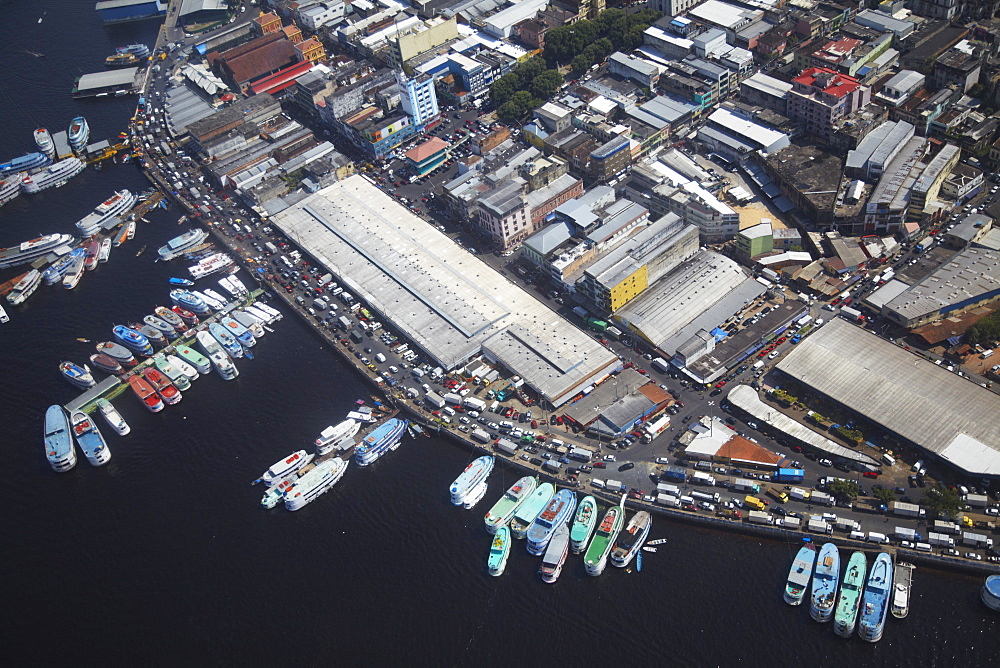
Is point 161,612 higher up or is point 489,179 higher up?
point 489,179

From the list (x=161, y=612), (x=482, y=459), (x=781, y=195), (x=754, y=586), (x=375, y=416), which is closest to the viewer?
(x=754, y=586)

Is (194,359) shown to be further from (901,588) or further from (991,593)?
(991,593)

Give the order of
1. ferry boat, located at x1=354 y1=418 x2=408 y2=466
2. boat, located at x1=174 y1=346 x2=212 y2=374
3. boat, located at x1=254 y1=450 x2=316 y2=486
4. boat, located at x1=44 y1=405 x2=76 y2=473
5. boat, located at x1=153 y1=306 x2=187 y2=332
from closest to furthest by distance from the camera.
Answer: boat, located at x1=254 y1=450 x2=316 y2=486 < ferry boat, located at x1=354 y1=418 x2=408 y2=466 < boat, located at x1=44 y1=405 x2=76 y2=473 < boat, located at x1=174 y1=346 x2=212 y2=374 < boat, located at x1=153 y1=306 x2=187 y2=332

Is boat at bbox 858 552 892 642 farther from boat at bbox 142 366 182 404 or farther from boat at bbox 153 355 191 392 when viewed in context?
boat at bbox 153 355 191 392

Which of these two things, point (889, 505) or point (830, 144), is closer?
point (889, 505)

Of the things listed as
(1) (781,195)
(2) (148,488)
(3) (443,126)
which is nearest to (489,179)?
(3) (443,126)

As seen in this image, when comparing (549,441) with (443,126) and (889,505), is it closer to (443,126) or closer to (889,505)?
(889,505)

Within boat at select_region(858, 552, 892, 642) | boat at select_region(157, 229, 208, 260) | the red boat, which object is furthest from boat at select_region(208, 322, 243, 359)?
boat at select_region(858, 552, 892, 642)
